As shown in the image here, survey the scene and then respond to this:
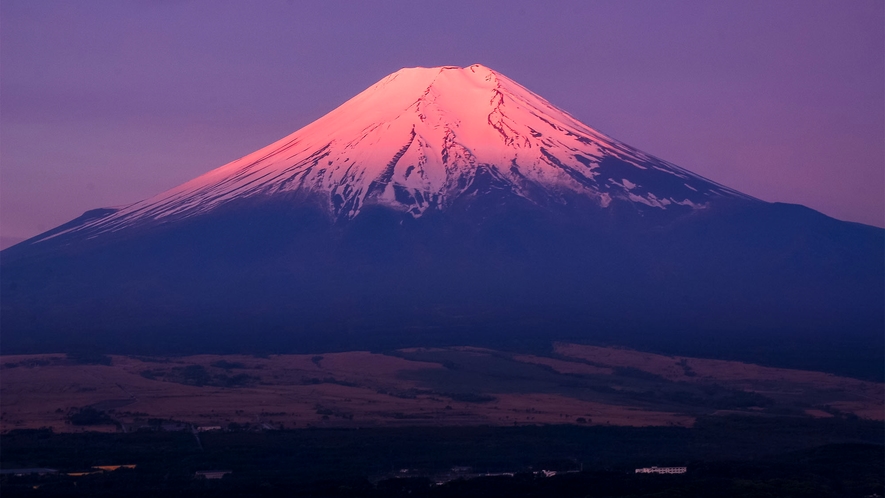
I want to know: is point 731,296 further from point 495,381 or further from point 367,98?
point 367,98

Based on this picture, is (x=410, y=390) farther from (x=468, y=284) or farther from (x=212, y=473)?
(x=468, y=284)

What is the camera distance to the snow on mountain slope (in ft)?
331

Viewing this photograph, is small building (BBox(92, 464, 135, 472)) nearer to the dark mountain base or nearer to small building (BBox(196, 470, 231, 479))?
small building (BBox(196, 470, 231, 479))

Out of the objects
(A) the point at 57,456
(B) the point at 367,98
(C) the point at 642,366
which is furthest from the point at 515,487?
(B) the point at 367,98

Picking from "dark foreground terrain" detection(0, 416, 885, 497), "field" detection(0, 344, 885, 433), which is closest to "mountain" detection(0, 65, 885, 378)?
"field" detection(0, 344, 885, 433)

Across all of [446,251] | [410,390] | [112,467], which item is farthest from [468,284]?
[112,467]

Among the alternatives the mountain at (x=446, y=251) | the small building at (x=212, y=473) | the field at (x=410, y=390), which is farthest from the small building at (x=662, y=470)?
the mountain at (x=446, y=251)

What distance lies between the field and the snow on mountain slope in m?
39.7

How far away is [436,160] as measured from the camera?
10431cm

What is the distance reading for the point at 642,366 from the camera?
2274 inches

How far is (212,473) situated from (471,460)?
23.7ft

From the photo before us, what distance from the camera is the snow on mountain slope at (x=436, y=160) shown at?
10100 centimetres

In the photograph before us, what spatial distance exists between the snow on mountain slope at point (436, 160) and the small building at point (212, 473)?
64.6 metres

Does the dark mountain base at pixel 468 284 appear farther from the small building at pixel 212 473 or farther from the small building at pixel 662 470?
the small building at pixel 212 473
